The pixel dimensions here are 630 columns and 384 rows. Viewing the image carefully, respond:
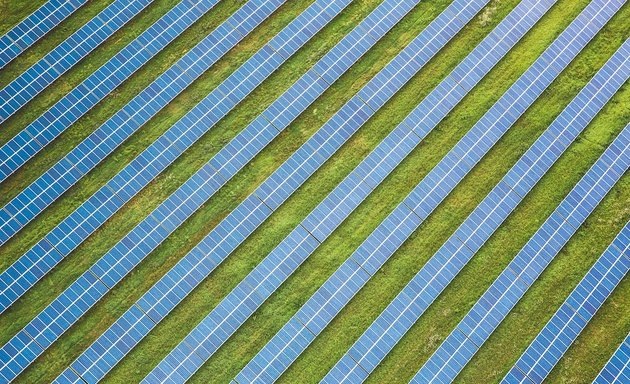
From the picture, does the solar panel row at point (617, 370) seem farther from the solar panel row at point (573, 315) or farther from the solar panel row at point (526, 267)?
the solar panel row at point (526, 267)

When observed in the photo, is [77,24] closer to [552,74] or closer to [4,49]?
[4,49]

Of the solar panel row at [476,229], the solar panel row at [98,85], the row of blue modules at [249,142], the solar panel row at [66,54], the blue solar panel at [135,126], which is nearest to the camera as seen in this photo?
the row of blue modules at [249,142]

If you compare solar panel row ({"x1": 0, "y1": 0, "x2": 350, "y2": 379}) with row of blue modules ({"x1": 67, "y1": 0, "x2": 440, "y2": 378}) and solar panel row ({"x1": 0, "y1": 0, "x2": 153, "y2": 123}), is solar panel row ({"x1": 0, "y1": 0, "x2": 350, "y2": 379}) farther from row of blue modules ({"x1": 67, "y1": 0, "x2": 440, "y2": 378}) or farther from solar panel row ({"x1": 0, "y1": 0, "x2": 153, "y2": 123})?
solar panel row ({"x1": 0, "y1": 0, "x2": 153, "y2": 123})

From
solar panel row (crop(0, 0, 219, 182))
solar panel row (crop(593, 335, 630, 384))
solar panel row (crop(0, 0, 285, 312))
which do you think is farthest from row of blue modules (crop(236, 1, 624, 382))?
solar panel row (crop(0, 0, 219, 182))

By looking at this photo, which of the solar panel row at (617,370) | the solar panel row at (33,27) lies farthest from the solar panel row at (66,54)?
the solar panel row at (617,370)

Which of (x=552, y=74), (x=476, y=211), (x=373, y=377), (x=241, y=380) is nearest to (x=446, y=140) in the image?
(x=476, y=211)

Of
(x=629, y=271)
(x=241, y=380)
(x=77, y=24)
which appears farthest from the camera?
(x=77, y=24)
